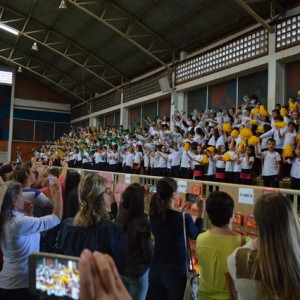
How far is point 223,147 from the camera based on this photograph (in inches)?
355

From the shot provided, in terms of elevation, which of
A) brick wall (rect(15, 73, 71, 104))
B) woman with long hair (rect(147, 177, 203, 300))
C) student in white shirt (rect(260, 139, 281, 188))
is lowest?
woman with long hair (rect(147, 177, 203, 300))

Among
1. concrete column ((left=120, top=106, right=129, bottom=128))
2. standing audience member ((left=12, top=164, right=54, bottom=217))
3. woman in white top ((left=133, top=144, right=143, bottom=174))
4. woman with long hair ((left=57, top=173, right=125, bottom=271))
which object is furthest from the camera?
concrete column ((left=120, top=106, right=129, bottom=128))

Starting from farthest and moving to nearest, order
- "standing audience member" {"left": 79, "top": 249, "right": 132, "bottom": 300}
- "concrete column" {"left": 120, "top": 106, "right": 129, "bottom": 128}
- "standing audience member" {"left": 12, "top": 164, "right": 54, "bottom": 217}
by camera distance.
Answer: "concrete column" {"left": 120, "top": 106, "right": 129, "bottom": 128} → "standing audience member" {"left": 12, "top": 164, "right": 54, "bottom": 217} → "standing audience member" {"left": 79, "top": 249, "right": 132, "bottom": 300}

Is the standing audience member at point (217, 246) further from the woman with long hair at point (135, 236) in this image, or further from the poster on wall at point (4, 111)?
the poster on wall at point (4, 111)

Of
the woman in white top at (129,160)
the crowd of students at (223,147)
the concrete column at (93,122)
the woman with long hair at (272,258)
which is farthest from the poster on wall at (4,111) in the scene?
the woman with long hair at (272,258)

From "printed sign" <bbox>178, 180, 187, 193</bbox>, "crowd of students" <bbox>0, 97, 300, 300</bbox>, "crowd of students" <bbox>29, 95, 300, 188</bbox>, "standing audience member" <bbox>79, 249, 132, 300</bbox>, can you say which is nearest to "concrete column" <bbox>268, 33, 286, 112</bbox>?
"crowd of students" <bbox>29, 95, 300, 188</bbox>

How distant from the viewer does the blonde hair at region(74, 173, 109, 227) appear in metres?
2.17

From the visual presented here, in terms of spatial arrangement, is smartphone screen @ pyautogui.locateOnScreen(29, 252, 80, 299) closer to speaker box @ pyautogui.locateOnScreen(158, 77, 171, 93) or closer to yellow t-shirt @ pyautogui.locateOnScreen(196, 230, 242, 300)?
yellow t-shirt @ pyautogui.locateOnScreen(196, 230, 242, 300)

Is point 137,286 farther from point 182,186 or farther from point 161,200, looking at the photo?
point 182,186

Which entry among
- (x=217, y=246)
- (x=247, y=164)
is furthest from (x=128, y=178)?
(x=217, y=246)

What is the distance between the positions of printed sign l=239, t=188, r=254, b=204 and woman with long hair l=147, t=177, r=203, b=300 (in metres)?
1.04

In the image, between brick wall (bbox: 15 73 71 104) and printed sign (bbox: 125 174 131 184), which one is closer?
printed sign (bbox: 125 174 131 184)

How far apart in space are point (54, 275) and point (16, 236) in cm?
143

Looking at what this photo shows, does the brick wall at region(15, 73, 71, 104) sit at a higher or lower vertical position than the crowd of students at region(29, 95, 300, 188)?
higher
